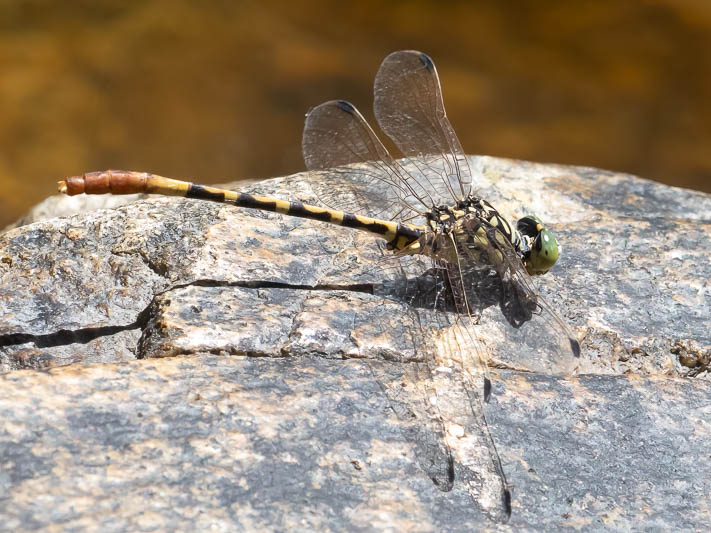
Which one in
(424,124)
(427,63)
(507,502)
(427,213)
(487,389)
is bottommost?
(507,502)

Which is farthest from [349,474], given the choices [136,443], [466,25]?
[466,25]

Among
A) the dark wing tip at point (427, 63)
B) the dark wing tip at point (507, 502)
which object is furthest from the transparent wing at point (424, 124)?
the dark wing tip at point (507, 502)

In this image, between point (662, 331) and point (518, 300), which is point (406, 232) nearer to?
point (518, 300)

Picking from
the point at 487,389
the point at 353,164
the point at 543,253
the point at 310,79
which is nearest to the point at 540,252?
the point at 543,253

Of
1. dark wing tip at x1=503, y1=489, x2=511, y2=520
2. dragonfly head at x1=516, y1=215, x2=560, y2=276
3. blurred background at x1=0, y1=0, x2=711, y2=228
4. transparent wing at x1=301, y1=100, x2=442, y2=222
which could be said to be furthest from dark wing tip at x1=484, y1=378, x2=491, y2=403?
blurred background at x1=0, y1=0, x2=711, y2=228

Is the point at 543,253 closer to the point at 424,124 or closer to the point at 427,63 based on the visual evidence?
the point at 424,124

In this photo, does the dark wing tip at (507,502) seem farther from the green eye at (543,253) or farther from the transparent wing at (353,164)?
the transparent wing at (353,164)

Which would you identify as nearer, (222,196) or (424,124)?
(222,196)
